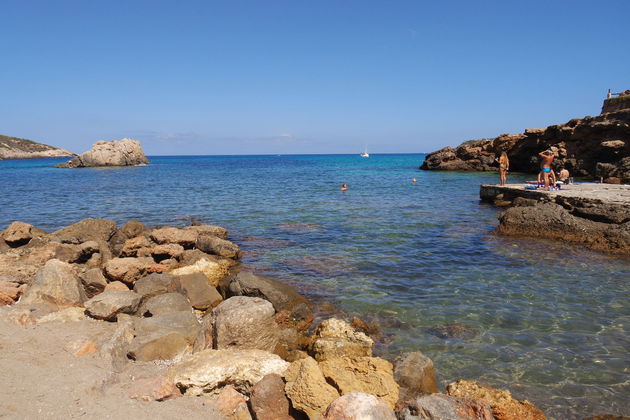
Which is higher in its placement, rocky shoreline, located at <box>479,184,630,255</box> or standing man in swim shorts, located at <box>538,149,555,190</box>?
standing man in swim shorts, located at <box>538,149,555,190</box>

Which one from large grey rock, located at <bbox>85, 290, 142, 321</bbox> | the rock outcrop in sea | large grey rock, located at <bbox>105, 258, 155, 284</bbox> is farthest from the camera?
the rock outcrop in sea

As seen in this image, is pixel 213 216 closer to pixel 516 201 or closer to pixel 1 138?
pixel 516 201

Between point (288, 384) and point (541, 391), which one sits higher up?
point (288, 384)

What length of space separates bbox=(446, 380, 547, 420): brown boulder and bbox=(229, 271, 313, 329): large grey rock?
11.3ft

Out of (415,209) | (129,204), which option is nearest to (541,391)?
(415,209)

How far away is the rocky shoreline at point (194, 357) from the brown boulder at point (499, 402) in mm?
14

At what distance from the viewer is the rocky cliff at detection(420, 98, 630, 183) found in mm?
35125

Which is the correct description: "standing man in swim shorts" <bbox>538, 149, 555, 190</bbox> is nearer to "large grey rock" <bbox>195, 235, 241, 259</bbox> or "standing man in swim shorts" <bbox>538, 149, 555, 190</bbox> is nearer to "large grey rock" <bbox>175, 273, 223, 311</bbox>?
"large grey rock" <bbox>195, 235, 241, 259</bbox>

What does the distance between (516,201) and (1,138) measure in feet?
656

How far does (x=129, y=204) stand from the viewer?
27109mm

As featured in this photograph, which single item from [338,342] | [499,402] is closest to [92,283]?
[338,342]

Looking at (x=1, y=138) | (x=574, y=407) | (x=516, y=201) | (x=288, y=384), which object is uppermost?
(x=1, y=138)

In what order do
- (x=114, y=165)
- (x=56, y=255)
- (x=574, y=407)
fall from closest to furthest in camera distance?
(x=574, y=407), (x=56, y=255), (x=114, y=165)

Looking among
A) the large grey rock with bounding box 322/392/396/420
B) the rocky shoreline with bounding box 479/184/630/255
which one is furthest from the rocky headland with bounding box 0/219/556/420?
the rocky shoreline with bounding box 479/184/630/255
